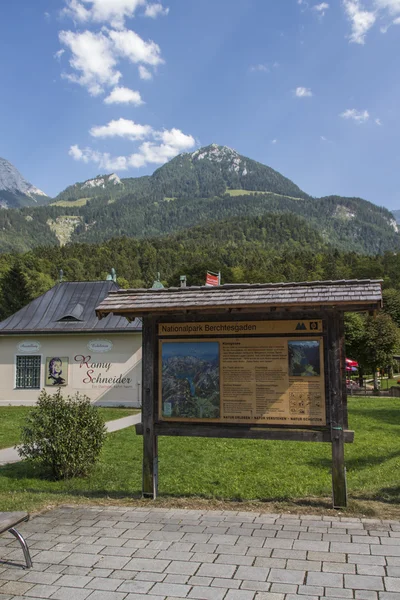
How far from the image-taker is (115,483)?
28.9 ft

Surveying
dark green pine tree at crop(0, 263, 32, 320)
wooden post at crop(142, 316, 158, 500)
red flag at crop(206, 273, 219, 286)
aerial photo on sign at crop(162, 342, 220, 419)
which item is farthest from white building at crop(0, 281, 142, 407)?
dark green pine tree at crop(0, 263, 32, 320)

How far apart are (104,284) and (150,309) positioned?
20147mm

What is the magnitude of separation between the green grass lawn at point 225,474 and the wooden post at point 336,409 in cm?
76

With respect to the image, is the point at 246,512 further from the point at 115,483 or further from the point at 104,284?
the point at 104,284

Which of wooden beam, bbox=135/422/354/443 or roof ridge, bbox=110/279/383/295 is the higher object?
roof ridge, bbox=110/279/383/295

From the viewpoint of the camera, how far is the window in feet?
78.2

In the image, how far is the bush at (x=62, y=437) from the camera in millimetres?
8869

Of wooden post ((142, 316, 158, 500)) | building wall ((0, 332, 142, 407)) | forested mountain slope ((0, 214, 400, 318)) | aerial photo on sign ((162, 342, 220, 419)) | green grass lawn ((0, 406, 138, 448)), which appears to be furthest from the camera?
forested mountain slope ((0, 214, 400, 318))

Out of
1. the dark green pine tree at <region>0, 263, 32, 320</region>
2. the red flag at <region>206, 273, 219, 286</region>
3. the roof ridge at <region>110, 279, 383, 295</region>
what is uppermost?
the dark green pine tree at <region>0, 263, 32, 320</region>

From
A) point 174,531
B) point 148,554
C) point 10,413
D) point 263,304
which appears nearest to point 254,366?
point 263,304

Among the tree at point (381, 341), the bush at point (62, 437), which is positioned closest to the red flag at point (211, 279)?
the tree at point (381, 341)

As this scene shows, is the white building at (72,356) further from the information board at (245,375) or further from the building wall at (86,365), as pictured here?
the information board at (245,375)

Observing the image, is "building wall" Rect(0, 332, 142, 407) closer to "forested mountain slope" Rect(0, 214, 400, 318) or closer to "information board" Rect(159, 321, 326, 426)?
"information board" Rect(159, 321, 326, 426)

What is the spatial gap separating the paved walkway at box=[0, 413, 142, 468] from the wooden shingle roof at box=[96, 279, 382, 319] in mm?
5852
